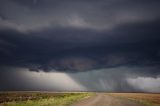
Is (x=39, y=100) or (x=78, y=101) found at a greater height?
(x=39, y=100)

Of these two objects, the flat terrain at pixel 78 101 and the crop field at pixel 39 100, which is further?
the flat terrain at pixel 78 101

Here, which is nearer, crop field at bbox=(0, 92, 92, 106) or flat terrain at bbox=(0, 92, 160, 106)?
crop field at bbox=(0, 92, 92, 106)

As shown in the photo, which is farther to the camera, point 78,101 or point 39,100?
point 39,100
